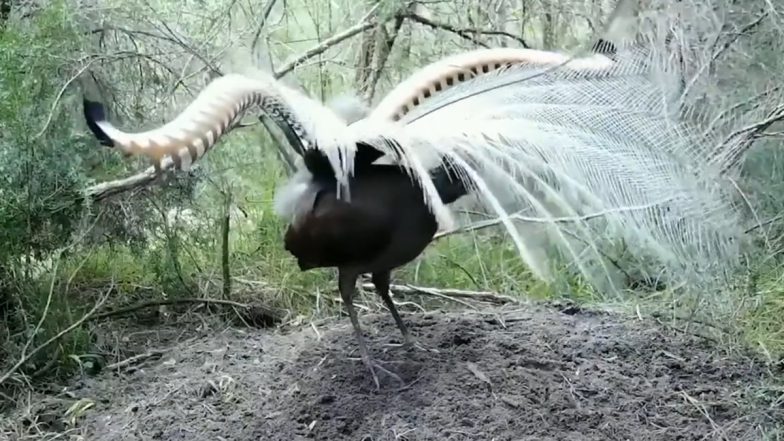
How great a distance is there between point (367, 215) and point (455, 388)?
0.36 m

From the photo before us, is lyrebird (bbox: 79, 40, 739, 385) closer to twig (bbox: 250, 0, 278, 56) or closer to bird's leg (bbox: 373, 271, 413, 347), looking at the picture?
bird's leg (bbox: 373, 271, 413, 347)

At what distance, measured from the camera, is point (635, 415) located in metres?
1.56

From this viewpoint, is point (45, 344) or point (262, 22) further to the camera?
point (262, 22)

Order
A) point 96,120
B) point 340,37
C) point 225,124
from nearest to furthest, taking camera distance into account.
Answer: point 96,120, point 225,124, point 340,37

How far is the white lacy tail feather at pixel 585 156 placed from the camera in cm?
140

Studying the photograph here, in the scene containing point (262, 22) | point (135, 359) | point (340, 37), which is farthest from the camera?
point (340, 37)

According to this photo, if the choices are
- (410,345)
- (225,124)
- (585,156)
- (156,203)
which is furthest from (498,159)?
(156,203)

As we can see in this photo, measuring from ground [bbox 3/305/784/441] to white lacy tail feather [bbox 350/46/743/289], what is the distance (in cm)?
26

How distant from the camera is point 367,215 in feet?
5.03

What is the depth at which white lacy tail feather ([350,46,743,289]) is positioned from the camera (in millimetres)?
1396

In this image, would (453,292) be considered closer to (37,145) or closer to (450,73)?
(450,73)

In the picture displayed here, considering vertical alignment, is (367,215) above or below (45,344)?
above

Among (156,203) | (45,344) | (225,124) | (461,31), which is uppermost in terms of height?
(461,31)

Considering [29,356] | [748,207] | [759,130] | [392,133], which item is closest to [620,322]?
[748,207]
